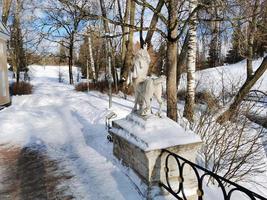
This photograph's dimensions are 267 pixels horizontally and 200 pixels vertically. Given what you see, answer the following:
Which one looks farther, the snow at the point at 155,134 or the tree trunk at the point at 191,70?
the tree trunk at the point at 191,70

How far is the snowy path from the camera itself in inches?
200

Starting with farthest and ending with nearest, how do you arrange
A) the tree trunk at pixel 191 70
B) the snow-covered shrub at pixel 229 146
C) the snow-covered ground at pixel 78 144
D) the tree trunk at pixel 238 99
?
the tree trunk at pixel 191 70 < the tree trunk at pixel 238 99 < the snow-covered shrub at pixel 229 146 < the snow-covered ground at pixel 78 144

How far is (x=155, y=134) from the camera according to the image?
4703mm

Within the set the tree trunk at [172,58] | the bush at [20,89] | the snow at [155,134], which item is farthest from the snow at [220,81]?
the bush at [20,89]

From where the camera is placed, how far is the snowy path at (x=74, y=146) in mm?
5078

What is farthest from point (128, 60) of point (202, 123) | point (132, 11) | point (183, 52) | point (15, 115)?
point (202, 123)

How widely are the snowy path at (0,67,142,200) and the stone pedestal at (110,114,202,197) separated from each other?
0.42 metres

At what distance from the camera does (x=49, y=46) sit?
35.0m

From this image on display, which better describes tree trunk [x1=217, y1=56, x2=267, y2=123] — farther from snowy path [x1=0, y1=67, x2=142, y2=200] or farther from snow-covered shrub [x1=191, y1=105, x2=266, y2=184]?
snowy path [x1=0, y1=67, x2=142, y2=200]

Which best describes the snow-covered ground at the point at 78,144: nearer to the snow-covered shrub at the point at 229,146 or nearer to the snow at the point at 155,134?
the snow at the point at 155,134

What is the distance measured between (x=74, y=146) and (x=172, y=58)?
3.78 m

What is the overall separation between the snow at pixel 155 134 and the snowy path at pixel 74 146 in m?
0.82

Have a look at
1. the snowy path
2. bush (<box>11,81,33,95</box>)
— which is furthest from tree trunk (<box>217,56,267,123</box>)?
bush (<box>11,81,33,95</box>)

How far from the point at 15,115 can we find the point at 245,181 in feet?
29.4
